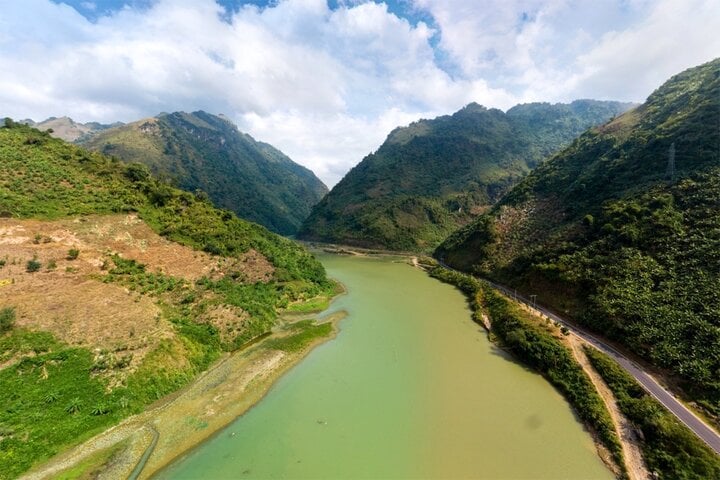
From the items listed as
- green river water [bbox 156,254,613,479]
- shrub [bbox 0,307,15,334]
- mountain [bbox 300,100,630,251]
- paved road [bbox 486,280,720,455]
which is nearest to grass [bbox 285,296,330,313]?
green river water [bbox 156,254,613,479]

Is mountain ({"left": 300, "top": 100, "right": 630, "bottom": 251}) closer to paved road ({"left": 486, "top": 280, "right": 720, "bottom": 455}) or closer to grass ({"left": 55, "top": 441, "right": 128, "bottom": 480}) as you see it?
paved road ({"left": 486, "top": 280, "right": 720, "bottom": 455})

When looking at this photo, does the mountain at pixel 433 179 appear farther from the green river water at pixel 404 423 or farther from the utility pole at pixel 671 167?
the green river water at pixel 404 423

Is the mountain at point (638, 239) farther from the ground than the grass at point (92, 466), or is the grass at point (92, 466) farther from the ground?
the mountain at point (638, 239)

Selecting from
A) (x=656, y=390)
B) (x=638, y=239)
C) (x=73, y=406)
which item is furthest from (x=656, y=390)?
(x=73, y=406)

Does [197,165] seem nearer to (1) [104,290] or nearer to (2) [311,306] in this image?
(2) [311,306]

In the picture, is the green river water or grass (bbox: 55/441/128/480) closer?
grass (bbox: 55/441/128/480)

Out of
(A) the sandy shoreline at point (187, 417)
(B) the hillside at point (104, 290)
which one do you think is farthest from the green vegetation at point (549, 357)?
(B) the hillside at point (104, 290)
